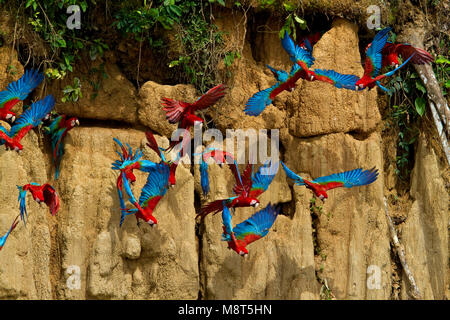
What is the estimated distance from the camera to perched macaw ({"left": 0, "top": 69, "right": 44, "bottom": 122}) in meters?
6.65

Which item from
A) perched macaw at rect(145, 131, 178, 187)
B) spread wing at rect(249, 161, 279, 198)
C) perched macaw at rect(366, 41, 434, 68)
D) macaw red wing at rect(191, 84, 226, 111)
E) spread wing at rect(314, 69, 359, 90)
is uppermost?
perched macaw at rect(366, 41, 434, 68)

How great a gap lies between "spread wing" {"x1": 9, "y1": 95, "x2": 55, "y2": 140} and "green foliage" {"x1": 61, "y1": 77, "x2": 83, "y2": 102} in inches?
18.0

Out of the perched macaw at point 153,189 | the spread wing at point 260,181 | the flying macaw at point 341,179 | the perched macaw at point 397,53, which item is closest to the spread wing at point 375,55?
the perched macaw at point 397,53

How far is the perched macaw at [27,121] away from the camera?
21.8 feet

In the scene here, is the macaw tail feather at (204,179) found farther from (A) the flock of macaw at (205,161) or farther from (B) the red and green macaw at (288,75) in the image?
(B) the red and green macaw at (288,75)

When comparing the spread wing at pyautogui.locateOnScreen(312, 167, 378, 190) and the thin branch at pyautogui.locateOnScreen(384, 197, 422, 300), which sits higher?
the spread wing at pyautogui.locateOnScreen(312, 167, 378, 190)

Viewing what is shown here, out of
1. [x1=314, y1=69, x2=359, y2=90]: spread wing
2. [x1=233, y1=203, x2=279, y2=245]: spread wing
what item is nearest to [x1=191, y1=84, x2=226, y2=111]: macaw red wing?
[x1=314, y1=69, x2=359, y2=90]: spread wing

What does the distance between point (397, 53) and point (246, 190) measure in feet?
6.16

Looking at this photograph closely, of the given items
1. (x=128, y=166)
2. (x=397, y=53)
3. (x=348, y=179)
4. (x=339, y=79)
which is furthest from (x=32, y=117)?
(x=397, y=53)

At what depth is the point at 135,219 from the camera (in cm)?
728

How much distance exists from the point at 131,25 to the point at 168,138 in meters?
1.07

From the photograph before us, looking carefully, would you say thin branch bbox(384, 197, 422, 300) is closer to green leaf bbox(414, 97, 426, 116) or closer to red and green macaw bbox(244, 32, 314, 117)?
green leaf bbox(414, 97, 426, 116)

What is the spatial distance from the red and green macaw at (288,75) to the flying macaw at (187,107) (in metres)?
0.39

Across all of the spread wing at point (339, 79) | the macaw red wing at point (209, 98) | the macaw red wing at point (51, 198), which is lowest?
the macaw red wing at point (51, 198)
